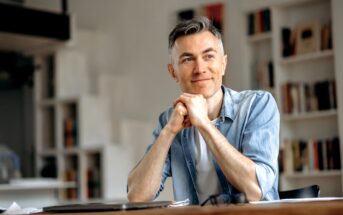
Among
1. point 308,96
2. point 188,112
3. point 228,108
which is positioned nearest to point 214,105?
point 228,108

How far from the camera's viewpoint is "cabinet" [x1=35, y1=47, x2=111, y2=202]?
6391mm

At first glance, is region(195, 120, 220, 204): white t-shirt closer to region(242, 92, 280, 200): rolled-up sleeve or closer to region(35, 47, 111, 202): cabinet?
region(242, 92, 280, 200): rolled-up sleeve

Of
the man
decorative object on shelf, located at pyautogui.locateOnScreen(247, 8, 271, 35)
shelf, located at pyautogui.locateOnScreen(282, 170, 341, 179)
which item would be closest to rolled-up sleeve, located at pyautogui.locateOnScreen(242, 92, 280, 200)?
the man

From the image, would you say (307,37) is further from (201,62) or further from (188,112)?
(188,112)

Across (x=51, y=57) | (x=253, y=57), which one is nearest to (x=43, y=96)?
(x=51, y=57)

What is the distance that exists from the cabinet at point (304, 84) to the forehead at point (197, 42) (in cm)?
295

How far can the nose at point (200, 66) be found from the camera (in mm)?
2250

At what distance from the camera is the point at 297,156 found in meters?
5.28

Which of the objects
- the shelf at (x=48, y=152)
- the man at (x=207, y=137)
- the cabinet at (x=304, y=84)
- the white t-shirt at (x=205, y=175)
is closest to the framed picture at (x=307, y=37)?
the cabinet at (x=304, y=84)

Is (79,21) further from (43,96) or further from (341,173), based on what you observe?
(341,173)

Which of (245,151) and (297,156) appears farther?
(297,156)

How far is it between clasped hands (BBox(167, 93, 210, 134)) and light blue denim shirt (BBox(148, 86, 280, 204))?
0.32ft

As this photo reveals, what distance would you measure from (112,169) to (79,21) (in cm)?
170

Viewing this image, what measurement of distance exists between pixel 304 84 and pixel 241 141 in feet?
10.8
